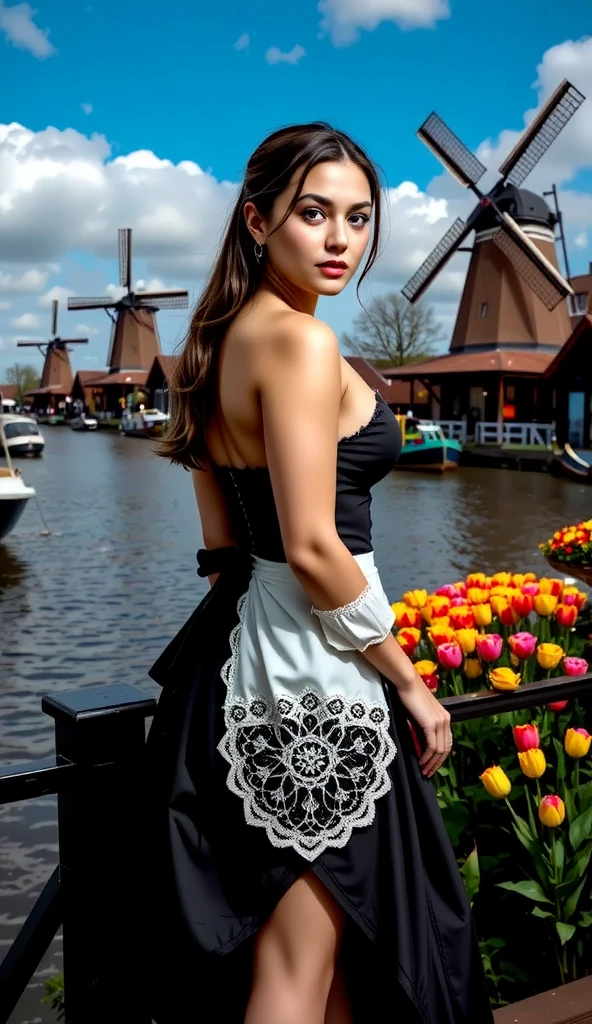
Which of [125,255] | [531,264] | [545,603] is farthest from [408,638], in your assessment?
[125,255]

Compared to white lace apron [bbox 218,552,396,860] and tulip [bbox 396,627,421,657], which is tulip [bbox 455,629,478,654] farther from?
white lace apron [bbox 218,552,396,860]

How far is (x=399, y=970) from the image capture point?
4.82ft

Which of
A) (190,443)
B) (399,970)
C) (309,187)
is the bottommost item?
(399,970)

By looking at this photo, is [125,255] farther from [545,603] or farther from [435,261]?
[545,603]

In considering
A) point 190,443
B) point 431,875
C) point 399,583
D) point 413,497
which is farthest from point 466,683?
point 413,497

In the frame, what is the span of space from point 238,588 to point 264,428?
32cm

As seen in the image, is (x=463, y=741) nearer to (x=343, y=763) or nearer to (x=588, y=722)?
(x=588, y=722)

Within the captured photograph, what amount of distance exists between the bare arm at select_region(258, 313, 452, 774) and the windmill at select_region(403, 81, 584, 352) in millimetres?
32184

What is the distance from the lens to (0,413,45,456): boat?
3700cm

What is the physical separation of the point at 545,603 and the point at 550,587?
0.18 metres

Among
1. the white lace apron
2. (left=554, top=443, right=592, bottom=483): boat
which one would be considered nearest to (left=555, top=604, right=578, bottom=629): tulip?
the white lace apron

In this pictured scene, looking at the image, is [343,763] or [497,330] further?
[497,330]

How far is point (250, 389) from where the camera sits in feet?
4.89

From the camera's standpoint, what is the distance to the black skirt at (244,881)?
1.46m
